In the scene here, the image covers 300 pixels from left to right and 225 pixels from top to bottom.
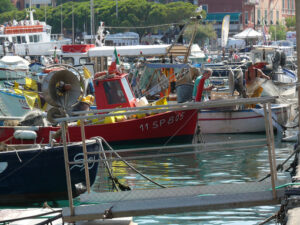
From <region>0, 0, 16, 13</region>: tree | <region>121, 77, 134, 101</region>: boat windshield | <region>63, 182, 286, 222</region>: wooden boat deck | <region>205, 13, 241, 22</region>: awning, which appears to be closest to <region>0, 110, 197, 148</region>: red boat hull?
<region>121, 77, 134, 101</region>: boat windshield

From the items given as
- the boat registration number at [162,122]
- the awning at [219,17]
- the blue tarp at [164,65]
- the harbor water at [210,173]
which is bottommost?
the harbor water at [210,173]

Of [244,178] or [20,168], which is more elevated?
[20,168]

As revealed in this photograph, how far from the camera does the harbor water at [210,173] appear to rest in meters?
10.6

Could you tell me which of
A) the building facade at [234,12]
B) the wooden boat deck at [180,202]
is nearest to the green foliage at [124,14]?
the building facade at [234,12]

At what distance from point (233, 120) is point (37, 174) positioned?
10344 mm

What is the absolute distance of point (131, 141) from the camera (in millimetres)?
18578

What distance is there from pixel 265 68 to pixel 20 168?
1956 cm

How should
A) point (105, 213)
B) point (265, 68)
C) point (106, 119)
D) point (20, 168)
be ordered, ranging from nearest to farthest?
point (105, 213)
point (20, 168)
point (106, 119)
point (265, 68)

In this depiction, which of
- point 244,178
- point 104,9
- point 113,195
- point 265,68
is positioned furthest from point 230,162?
point 104,9

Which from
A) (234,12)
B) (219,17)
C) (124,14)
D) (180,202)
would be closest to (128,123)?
(180,202)

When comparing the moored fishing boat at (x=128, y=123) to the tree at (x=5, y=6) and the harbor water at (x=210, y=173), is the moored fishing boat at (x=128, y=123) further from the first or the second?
the tree at (x=5, y=6)

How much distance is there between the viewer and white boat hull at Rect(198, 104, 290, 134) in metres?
20.8

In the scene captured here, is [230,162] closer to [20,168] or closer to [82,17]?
[20,168]

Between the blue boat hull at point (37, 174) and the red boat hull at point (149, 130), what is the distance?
5.83 metres
